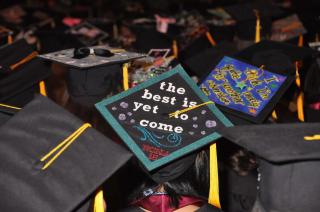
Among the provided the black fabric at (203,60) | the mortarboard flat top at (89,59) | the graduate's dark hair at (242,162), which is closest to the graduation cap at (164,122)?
the mortarboard flat top at (89,59)

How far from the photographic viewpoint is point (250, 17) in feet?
11.9

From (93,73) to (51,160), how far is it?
96cm

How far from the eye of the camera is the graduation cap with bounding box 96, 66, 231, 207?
190 centimetres

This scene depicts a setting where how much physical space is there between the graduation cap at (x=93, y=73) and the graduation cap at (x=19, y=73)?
170 mm

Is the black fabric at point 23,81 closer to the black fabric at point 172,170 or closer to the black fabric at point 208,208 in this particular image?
the black fabric at point 172,170

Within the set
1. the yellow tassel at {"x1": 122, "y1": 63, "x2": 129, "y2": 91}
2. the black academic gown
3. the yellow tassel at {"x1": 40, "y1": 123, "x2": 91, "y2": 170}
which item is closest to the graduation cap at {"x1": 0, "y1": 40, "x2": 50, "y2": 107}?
the yellow tassel at {"x1": 122, "y1": 63, "x2": 129, "y2": 91}

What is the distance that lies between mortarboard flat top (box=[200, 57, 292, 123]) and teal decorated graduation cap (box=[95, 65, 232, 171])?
290 mm

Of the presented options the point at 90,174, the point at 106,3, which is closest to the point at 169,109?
the point at 90,174

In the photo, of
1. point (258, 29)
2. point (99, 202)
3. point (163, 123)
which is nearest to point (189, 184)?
point (163, 123)

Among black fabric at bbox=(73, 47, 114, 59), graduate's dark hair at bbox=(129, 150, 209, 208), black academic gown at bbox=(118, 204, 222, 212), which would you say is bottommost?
black academic gown at bbox=(118, 204, 222, 212)

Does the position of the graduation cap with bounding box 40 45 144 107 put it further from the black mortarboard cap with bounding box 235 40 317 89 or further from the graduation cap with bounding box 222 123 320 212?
the graduation cap with bounding box 222 123 320 212

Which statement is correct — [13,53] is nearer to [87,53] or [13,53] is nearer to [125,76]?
[87,53]

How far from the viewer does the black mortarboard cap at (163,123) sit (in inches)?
75.0

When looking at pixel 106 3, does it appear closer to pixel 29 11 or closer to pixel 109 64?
pixel 29 11
